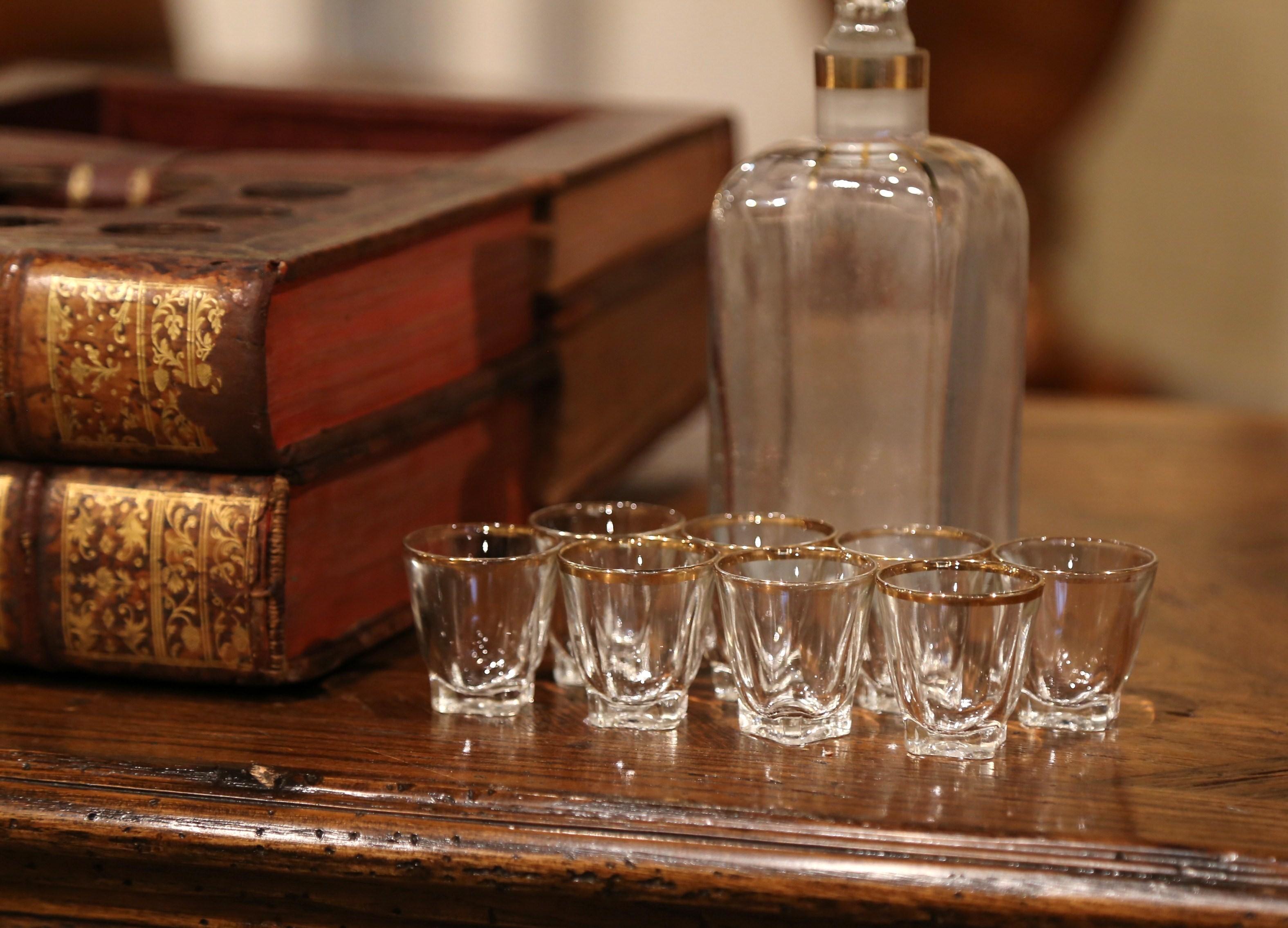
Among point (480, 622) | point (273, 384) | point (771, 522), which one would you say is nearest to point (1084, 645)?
point (771, 522)

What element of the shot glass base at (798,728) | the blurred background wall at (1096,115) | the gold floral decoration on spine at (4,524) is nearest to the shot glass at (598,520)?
the shot glass base at (798,728)

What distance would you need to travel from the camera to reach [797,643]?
0.66 meters

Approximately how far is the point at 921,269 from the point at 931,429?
0.27 feet

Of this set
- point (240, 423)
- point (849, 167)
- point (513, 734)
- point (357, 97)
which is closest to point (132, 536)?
point (240, 423)

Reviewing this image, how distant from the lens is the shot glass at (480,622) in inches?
27.5

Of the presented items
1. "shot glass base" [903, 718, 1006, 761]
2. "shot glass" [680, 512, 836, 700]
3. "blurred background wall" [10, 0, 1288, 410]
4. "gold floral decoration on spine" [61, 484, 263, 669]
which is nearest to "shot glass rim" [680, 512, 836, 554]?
"shot glass" [680, 512, 836, 700]

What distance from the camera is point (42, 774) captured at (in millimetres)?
654

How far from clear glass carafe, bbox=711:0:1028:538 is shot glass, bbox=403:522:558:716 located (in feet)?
0.53

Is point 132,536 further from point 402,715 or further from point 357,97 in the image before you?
point 357,97

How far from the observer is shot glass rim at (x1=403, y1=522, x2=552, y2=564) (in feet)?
2.30

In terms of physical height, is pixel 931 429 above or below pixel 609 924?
above

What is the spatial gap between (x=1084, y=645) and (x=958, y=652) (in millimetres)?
78

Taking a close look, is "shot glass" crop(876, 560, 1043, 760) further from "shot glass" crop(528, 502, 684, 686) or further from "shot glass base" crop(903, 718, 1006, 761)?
"shot glass" crop(528, 502, 684, 686)

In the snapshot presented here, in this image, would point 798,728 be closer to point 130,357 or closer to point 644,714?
point 644,714
